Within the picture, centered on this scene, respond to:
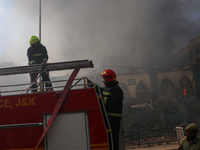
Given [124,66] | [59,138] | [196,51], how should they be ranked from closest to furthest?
1. [59,138]
2. [196,51]
3. [124,66]

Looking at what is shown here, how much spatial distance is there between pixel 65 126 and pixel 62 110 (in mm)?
321

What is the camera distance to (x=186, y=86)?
99.2ft

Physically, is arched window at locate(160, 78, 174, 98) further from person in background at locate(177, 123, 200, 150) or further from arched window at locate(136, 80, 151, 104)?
person in background at locate(177, 123, 200, 150)

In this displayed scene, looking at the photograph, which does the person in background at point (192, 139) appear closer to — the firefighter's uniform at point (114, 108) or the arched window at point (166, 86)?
the firefighter's uniform at point (114, 108)

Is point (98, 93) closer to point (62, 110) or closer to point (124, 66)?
point (62, 110)

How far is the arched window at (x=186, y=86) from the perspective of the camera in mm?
29347

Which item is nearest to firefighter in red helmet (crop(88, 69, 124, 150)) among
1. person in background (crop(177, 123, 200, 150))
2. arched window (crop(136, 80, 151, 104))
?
person in background (crop(177, 123, 200, 150))

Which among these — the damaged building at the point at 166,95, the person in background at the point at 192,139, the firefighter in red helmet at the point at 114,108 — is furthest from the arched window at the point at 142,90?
the person in background at the point at 192,139

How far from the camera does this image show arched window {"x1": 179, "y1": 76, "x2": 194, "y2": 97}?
29.3 meters

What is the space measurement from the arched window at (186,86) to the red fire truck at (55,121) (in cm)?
2940

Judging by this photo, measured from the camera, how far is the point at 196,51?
2938 cm

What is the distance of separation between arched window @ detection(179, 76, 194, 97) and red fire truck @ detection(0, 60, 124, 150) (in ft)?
96.5

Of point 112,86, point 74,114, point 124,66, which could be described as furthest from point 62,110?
point 124,66

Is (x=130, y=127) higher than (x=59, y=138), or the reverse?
(x=59, y=138)
